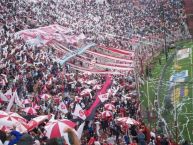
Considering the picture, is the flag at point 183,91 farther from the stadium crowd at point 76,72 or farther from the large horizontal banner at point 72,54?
the large horizontal banner at point 72,54

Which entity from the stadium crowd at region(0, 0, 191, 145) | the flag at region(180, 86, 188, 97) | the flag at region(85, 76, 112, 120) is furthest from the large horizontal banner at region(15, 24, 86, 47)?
the flag at region(180, 86, 188, 97)

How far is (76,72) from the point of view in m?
33.8

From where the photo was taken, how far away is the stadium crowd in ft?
67.2

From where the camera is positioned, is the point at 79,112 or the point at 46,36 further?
the point at 46,36

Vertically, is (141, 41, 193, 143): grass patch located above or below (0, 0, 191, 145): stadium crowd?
below

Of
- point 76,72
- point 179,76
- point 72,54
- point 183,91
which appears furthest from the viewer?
point 72,54

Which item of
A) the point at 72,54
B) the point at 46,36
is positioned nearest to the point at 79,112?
the point at 72,54

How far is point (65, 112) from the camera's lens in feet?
71.5

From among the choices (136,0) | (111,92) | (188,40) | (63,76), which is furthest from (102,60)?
(136,0)

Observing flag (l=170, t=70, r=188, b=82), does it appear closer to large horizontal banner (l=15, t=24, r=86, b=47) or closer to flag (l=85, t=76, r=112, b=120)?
flag (l=85, t=76, r=112, b=120)

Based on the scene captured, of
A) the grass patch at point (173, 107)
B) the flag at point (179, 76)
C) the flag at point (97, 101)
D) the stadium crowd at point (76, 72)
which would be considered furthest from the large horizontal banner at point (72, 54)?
the flag at point (179, 76)

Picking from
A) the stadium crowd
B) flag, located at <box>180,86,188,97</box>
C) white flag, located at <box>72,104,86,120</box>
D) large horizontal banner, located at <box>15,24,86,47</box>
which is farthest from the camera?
large horizontal banner, located at <box>15,24,86,47</box>

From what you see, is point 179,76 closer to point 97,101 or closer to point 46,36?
point 46,36

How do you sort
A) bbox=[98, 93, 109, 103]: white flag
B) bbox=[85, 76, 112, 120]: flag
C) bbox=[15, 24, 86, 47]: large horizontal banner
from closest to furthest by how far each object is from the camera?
bbox=[85, 76, 112, 120]: flag < bbox=[98, 93, 109, 103]: white flag < bbox=[15, 24, 86, 47]: large horizontal banner
